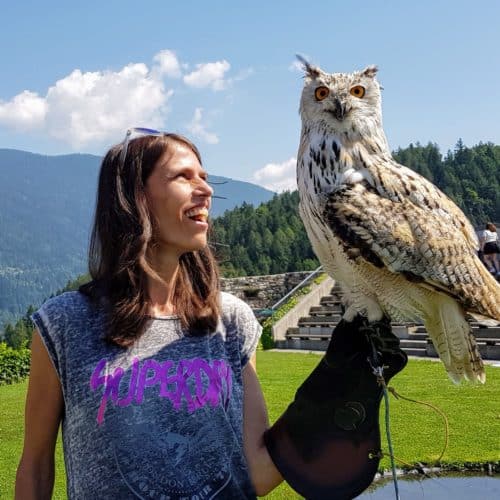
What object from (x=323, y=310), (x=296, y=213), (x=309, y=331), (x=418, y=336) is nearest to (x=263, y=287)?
(x=323, y=310)

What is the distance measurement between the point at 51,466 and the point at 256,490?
2.02 feet

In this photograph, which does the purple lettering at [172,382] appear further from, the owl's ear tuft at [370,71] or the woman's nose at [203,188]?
the owl's ear tuft at [370,71]

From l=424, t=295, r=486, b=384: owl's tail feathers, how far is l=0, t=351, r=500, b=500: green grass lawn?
9.81 ft

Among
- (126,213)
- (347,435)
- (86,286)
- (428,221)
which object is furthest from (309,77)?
(347,435)

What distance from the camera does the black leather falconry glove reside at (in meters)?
1.82

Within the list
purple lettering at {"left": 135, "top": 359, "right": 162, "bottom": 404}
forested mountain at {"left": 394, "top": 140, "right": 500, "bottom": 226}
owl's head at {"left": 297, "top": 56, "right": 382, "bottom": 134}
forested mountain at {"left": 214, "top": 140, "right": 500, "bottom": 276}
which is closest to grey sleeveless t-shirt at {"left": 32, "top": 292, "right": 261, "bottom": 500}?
purple lettering at {"left": 135, "top": 359, "right": 162, "bottom": 404}

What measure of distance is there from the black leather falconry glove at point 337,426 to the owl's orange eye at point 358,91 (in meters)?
0.83

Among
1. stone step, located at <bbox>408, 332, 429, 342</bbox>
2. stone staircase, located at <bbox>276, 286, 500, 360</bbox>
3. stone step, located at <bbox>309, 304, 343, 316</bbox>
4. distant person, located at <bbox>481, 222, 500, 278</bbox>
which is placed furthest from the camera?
stone step, located at <bbox>309, 304, 343, 316</bbox>

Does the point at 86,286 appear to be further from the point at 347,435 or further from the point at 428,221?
the point at 428,221

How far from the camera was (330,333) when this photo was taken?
14.6 meters

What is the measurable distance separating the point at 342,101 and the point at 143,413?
3.94 ft

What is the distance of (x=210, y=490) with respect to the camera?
162 cm

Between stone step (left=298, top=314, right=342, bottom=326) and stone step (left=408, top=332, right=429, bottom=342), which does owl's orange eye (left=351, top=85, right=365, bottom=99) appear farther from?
stone step (left=298, top=314, right=342, bottom=326)

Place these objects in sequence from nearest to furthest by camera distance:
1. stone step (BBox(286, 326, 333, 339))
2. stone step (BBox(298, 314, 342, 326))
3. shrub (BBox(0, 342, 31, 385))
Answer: shrub (BBox(0, 342, 31, 385)) < stone step (BBox(286, 326, 333, 339)) < stone step (BBox(298, 314, 342, 326))
